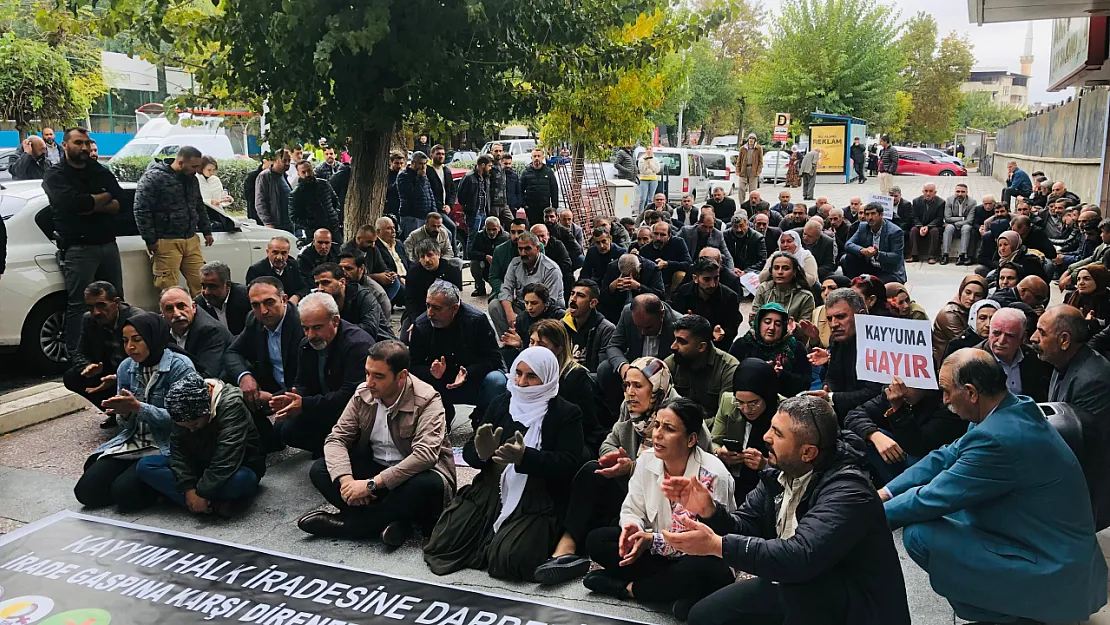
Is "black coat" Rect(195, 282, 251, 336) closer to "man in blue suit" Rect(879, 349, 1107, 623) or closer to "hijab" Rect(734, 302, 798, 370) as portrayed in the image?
"hijab" Rect(734, 302, 798, 370)

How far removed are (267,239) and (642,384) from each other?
6794 millimetres

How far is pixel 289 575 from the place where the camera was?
5.11m

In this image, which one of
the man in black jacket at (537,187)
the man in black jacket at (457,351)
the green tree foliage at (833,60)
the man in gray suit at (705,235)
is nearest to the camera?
the man in black jacket at (457,351)

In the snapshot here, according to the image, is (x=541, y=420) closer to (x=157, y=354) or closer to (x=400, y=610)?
(x=400, y=610)

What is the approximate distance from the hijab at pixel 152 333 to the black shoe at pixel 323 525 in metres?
1.63

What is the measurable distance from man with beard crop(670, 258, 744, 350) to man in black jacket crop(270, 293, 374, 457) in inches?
125

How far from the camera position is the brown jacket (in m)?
5.60

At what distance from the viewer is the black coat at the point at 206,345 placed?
7.18 meters

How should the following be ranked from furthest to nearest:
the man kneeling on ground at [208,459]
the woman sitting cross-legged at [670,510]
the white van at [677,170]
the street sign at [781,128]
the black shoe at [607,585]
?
the street sign at [781,128] → the white van at [677,170] → the man kneeling on ground at [208,459] → the black shoe at [607,585] → the woman sitting cross-legged at [670,510]

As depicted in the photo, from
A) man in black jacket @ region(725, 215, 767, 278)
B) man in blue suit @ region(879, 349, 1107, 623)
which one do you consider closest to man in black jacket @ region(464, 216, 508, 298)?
man in black jacket @ region(725, 215, 767, 278)

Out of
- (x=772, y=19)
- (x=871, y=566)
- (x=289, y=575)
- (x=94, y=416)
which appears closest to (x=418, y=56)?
(x=94, y=416)

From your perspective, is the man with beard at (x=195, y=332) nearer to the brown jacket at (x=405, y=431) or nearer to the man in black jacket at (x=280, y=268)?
the man in black jacket at (x=280, y=268)

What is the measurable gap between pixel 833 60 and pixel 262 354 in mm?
39045

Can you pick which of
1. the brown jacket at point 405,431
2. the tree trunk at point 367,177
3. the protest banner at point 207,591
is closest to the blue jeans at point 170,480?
the protest banner at point 207,591
